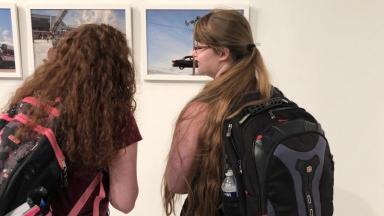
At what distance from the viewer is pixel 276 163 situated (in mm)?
872

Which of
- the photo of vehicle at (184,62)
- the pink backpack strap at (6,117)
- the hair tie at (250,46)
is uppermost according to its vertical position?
the hair tie at (250,46)

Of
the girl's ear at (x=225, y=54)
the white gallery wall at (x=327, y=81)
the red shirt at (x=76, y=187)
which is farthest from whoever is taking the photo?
the white gallery wall at (x=327, y=81)

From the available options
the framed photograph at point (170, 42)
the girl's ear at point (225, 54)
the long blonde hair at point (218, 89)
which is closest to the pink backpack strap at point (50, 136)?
the long blonde hair at point (218, 89)

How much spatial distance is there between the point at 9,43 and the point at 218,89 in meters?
1.35

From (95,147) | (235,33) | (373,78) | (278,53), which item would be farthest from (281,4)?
(95,147)

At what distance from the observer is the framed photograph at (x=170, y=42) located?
176 cm

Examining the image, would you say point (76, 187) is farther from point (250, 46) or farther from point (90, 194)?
point (250, 46)

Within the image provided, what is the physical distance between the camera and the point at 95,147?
2.83ft

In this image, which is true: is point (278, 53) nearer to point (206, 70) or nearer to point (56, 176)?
point (206, 70)

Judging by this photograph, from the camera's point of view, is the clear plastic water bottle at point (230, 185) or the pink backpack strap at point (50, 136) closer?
the pink backpack strap at point (50, 136)

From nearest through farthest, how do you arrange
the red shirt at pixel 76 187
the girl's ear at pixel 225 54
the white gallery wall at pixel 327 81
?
the red shirt at pixel 76 187 < the girl's ear at pixel 225 54 < the white gallery wall at pixel 327 81

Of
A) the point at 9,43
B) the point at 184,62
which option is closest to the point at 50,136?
the point at 184,62

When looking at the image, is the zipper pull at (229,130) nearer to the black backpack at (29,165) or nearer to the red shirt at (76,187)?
the red shirt at (76,187)

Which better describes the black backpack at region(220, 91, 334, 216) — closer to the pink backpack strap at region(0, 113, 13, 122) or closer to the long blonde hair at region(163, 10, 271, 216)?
the long blonde hair at region(163, 10, 271, 216)
